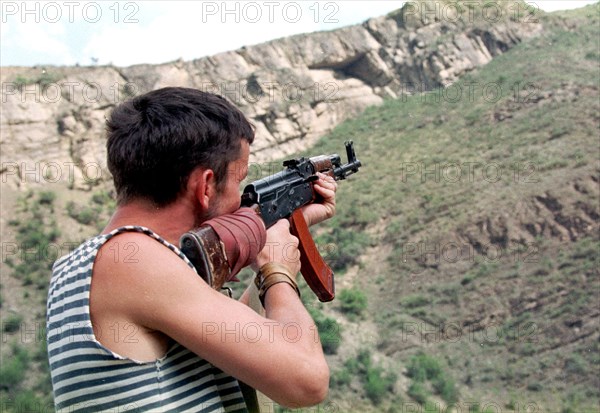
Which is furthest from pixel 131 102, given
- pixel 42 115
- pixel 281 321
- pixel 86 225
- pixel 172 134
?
pixel 42 115

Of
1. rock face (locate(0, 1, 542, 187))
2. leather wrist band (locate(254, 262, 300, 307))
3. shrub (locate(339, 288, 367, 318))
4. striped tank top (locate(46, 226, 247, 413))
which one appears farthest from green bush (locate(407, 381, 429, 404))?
rock face (locate(0, 1, 542, 187))

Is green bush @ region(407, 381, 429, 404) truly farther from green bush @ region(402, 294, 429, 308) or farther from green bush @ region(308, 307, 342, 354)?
green bush @ region(402, 294, 429, 308)

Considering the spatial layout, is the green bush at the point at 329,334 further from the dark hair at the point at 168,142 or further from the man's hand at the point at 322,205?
the dark hair at the point at 168,142

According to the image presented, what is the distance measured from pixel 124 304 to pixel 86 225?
71.9ft

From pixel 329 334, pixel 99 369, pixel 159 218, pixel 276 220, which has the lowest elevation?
pixel 329 334

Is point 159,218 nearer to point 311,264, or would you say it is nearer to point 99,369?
point 99,369

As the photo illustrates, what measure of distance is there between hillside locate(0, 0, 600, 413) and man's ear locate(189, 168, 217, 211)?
1013cm

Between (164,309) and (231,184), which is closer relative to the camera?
(164,309)

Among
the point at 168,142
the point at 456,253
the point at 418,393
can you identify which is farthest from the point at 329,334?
the point at 168,142

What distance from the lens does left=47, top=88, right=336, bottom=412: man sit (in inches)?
58.4

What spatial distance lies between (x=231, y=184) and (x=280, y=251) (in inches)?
11.5

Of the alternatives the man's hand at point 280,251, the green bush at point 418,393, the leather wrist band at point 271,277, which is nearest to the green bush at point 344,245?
the green bush at point 418,393

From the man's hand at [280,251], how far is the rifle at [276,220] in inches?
5.2

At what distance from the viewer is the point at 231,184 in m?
1.76
